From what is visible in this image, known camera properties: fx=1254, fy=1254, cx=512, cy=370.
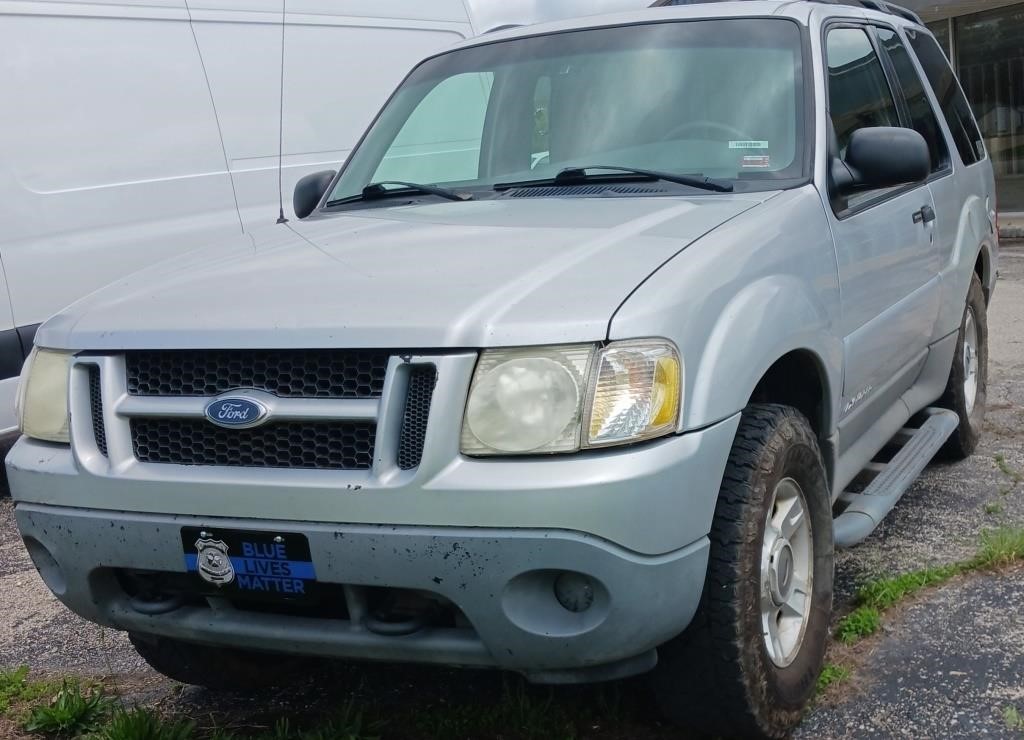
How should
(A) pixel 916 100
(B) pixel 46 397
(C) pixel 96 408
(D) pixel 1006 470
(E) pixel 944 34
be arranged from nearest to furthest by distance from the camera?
(C) pixel 96 408 < (B) pixel 46 397 < (A) pixel 916 100 < (D) pixel 1006 470 < (E) pixel 944 34

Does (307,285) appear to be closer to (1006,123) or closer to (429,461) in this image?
(429,461)

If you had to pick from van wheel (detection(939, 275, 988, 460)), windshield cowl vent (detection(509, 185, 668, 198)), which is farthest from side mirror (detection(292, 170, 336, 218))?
van wheel (detection(939, 275, 988, 460))

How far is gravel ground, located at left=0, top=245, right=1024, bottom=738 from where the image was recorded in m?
2.96

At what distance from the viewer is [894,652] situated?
10.8 feet

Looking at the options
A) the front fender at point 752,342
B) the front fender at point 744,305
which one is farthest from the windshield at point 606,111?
the front fender at point 752,342

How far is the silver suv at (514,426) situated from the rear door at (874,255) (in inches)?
1.1

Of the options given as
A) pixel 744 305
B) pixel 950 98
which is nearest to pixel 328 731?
pixel 744 305

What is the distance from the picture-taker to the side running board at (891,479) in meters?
3.49

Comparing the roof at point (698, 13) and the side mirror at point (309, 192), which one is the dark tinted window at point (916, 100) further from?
the side mirror at point (309, 192)

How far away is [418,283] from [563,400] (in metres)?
0.46

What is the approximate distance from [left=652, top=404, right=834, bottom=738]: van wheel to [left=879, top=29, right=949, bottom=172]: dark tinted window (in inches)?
83.7

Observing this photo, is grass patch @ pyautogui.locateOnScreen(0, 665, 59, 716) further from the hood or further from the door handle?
the door handle

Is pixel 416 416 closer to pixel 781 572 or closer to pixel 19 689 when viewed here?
pixel 781 572

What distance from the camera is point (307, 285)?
2752 mm
